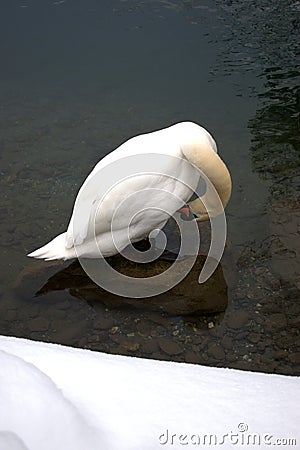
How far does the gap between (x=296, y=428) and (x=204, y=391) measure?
0.44 ft

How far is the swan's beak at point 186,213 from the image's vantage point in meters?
3.81

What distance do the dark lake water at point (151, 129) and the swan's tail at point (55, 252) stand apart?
0.64 ft

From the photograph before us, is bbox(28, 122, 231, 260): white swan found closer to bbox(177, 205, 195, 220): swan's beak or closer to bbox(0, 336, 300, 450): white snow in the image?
bbox(177, 205, 195, 220): swan's beak

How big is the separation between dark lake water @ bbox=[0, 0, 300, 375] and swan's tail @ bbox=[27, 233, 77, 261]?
0.64 feet

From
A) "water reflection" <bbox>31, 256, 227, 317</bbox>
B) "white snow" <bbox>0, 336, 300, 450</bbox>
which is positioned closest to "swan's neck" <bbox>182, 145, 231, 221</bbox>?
"water reflection" <bbox>31, 256, 227, 317</bbox>

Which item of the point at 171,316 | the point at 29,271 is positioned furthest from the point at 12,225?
the point at 171,316

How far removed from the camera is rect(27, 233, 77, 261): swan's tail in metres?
3.53

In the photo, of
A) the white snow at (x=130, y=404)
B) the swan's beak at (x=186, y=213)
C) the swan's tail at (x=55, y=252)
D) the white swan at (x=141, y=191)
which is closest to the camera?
the white snow at (x=130, y=404)

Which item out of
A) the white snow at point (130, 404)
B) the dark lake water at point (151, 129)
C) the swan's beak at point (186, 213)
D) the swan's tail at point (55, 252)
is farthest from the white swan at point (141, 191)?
the white snow at point (130, 404)

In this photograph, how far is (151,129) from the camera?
518cm

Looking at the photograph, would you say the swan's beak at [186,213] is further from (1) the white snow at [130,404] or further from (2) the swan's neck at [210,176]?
(1) the white snow at [130,404]

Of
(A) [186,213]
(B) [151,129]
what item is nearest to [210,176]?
(A) [186,213]

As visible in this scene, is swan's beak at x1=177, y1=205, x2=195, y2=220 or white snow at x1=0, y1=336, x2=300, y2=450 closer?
white snow at x1=0, y1=336, x2=300, y2=450

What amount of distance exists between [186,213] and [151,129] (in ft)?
5.11
